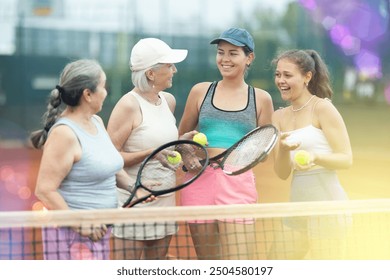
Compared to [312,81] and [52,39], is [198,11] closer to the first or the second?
[52,39]

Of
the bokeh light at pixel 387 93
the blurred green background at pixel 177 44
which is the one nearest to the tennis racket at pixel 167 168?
the blurred green background at pixel 177 44

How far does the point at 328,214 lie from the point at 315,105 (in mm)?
236

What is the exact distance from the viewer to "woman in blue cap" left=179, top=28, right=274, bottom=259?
71.2 inches

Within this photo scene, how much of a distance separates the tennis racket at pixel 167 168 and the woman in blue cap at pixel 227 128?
4 centimetres

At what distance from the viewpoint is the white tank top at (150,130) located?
1.77 m

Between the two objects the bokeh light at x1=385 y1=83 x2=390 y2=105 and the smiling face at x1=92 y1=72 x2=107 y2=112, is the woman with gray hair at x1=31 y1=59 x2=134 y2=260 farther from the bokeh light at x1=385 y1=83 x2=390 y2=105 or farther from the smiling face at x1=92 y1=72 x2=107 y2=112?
the bokeh light at x1=385 y1=83 x2=390 y2=105

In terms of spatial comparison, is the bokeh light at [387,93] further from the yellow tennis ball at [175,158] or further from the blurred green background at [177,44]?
the yellow tennis ball at [175,158]

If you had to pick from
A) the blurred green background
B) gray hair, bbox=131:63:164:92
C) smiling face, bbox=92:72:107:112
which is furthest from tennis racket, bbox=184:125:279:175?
the blurred green background

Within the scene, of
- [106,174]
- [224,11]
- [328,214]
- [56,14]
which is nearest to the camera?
[106,174]

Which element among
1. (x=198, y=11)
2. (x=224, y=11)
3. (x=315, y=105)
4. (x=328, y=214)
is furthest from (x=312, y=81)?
(x=198, y=11)

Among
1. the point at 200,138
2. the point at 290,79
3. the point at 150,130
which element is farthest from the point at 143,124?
the point at 290,79

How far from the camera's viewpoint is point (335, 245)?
1845mm

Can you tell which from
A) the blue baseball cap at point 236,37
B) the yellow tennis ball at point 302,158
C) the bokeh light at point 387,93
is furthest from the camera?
the bokeh light at point 387,93

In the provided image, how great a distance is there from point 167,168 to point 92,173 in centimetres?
29
